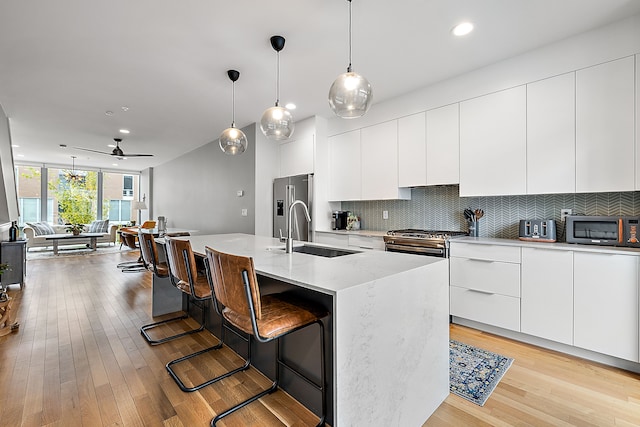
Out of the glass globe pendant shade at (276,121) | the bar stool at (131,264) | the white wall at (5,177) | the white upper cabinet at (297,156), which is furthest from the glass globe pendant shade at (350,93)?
the bar stool at (131,264)

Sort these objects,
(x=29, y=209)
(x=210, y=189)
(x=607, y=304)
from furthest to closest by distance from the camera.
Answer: (x=29, y=209) < (x=210, y=189) < (x=607, y=304)

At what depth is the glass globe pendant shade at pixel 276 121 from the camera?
7.79ft

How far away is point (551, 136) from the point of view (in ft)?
8.36

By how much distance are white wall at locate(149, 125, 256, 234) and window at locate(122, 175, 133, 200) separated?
2.45 meters

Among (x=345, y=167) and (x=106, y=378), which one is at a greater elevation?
(x=345, y=167)

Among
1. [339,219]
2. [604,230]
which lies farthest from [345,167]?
[604,230]

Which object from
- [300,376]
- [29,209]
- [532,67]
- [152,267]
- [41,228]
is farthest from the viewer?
[29,209]

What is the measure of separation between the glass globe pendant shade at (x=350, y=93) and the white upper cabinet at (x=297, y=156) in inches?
104

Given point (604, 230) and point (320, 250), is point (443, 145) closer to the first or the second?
point (604, 230)

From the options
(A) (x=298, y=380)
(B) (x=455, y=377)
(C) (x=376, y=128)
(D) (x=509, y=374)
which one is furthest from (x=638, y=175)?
(A) (x=298, y=380)

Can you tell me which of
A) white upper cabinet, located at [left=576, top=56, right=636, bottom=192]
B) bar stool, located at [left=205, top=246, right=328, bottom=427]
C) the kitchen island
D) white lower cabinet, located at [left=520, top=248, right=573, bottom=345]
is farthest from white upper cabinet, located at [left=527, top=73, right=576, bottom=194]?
bar stool, located at [left=205, top=246, right=328, bottom=427]

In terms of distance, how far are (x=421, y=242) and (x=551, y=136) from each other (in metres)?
1.45

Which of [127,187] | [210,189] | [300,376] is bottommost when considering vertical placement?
[300,376]

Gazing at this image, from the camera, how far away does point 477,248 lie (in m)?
2.80
